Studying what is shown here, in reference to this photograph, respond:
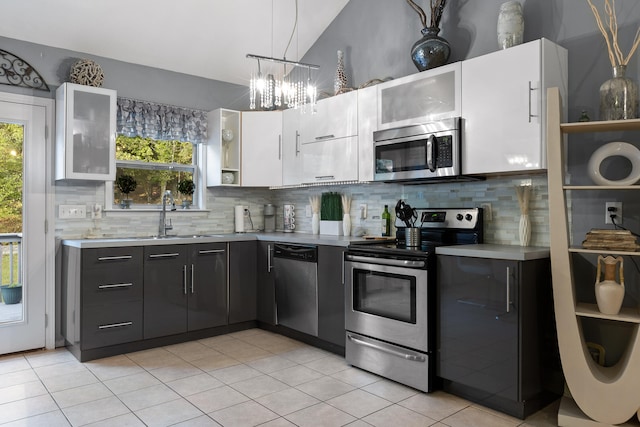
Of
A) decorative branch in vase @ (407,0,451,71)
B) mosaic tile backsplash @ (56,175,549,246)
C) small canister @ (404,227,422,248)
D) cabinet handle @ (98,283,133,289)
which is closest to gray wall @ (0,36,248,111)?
mosaic tile backsplash @ (56,175,549,246)

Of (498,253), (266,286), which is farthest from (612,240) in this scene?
(266,286)

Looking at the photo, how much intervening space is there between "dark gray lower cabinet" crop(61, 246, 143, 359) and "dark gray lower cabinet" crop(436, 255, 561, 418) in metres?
2.36

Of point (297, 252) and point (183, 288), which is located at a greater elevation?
point (297, 252)

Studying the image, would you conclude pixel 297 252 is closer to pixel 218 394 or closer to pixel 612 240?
pixel 218 394

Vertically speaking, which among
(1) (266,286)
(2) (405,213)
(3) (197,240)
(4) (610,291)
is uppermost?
(2) (405,213)

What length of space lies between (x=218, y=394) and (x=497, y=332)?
1708 mm

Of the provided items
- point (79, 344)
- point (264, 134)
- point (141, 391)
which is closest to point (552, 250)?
point (141, 391)

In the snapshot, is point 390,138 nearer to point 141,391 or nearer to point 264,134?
point 264,134

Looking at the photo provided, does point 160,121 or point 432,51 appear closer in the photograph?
point 432,51

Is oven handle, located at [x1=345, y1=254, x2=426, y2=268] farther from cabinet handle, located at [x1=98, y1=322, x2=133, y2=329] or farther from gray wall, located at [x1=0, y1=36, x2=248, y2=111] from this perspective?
gray wall, located at [x1=0, y1=36, x2=248, y2=111]

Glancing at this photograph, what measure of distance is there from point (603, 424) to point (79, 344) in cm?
346

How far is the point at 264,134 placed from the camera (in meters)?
4.68

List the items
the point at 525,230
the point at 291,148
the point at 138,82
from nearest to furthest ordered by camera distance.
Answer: the point at 525,230
the point at 138,82
the point at 291,148

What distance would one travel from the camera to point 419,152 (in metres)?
3.31
